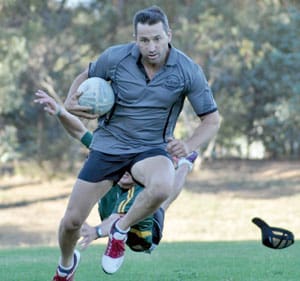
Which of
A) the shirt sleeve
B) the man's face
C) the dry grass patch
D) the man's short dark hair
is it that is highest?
the man's short dark hair

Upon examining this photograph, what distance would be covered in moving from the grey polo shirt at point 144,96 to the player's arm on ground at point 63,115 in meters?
0.51

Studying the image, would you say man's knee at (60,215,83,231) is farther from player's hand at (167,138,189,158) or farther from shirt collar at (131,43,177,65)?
shirt collar at (131,43,177,65)

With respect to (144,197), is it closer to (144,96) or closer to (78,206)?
(78,206)

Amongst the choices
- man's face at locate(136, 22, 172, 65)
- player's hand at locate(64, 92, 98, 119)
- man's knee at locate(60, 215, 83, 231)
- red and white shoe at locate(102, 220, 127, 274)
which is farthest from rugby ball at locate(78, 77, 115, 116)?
red and white shoe at locate(102, 220, 127, 274)

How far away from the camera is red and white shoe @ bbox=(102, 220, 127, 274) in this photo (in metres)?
8.20

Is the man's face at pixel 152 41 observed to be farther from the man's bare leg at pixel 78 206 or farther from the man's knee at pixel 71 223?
the man's knee at pixel 71 223

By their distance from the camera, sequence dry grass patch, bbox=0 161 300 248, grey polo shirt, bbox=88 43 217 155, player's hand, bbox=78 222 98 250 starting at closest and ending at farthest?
1. grey polo shirt, bbox=88 43 217 155
2. player's hand, bbox=78 222 98 250
3. dry grass patch, bbox=0 161 300 248

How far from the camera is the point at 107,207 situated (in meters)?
9.64

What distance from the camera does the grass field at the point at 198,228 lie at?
970 centimetres

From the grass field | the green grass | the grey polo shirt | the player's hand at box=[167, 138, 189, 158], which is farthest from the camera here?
the grass field

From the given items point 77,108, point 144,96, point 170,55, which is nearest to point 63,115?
point 77,108

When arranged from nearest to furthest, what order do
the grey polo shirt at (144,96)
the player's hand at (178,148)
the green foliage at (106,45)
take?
the player's hand at (178,148), the grey polo shirt at (144,96), the green foliage at (106,45)

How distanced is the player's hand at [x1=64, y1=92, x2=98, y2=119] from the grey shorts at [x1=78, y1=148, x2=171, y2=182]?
0.48m

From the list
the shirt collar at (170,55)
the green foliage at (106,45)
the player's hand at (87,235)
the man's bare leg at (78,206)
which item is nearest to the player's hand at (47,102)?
the man's bare leg at (78,206)
